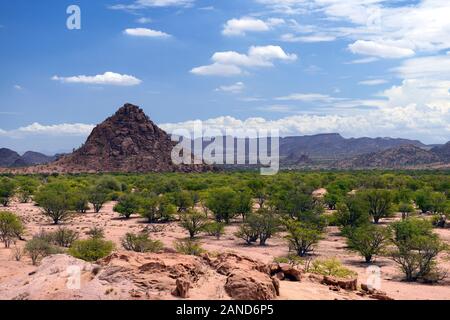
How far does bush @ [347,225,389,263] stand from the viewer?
97.1 ft

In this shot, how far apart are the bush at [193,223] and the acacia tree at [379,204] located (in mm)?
17588

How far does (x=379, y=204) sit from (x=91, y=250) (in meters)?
32.4

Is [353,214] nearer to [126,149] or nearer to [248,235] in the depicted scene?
[248,235]

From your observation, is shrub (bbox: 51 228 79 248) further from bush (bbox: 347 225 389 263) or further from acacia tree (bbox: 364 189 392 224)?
acacia tree (bbox: 364 189 392 224)

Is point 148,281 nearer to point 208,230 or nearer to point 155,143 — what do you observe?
point 208,230

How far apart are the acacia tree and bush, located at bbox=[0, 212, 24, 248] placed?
31.4m

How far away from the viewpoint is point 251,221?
36312mm

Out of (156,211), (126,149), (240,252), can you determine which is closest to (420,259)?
(240,252)

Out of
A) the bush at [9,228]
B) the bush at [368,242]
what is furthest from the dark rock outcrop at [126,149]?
the bush at [368,242]

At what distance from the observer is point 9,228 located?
31766 mm

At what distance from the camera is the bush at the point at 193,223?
37625mm

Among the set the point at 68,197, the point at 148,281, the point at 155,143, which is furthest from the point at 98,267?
the point at 155,143
